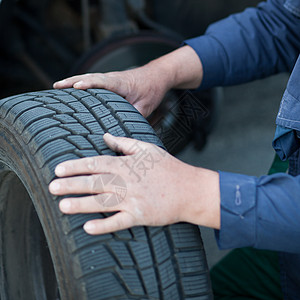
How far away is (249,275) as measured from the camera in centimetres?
123

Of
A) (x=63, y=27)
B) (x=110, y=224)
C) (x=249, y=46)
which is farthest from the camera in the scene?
(x=63, y=27)

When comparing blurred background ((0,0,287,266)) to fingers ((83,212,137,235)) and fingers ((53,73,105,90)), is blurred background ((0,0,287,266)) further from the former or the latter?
fingers ((83,212,137,235))

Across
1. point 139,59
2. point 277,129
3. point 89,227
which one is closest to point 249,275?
point 277,129

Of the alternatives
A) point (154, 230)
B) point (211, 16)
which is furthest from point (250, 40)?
point (211, 16)

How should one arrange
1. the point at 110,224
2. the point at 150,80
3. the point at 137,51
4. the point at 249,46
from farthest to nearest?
the point at 137,51
the point at 249,46
the point at 150,80
the point at 110,224

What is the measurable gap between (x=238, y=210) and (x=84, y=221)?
0.26 meters

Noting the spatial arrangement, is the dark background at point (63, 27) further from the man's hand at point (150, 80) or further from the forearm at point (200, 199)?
the forearm at point (200, 199)

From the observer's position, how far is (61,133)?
0.76m

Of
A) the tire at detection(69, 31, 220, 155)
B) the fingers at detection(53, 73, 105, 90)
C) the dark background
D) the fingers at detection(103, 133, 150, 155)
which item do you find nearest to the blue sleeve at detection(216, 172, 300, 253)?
the fingers at detection(103, 133, 150, 155)

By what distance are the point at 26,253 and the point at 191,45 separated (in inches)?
30.8

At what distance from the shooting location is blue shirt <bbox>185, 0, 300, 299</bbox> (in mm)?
662

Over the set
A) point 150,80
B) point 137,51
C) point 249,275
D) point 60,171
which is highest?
point 137,51

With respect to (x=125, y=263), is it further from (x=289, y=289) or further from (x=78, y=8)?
(x=78, y=8)

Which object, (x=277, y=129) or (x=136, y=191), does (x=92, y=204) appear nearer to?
(x=136, y=191)
